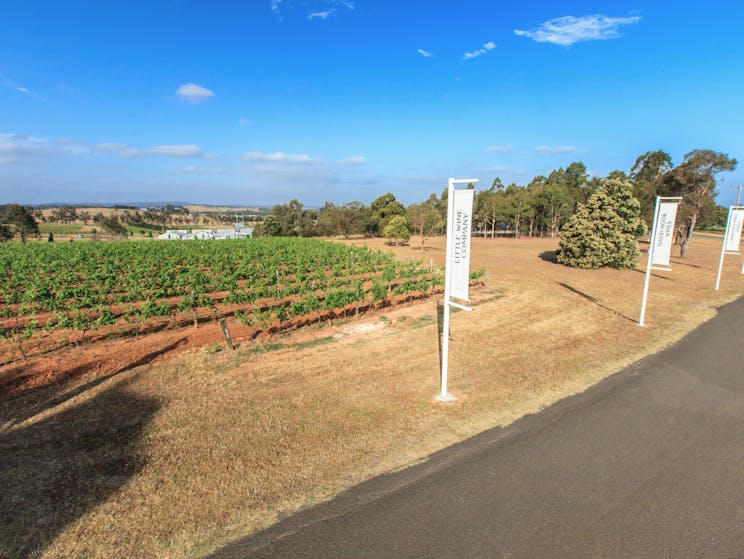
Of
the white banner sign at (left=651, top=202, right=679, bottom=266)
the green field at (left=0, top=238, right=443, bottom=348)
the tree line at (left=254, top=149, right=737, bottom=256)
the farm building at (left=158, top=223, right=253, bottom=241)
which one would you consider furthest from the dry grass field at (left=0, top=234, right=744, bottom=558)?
the farm building at (left=158, top=223, right=253, bottom=241)

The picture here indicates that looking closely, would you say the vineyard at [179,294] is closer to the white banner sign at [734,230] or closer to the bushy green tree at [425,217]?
the white banner sign at [734,230]

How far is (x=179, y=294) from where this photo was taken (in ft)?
56.0

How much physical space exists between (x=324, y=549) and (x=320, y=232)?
66748mm

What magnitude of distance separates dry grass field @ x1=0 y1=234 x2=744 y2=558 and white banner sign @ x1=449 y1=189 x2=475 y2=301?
2.37 meters

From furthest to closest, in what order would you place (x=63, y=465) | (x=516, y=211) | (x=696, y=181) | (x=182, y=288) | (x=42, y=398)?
(x=516, y=211)
(x=696, y=181)
(x=182, y=288)
(x=42, y=398)
(x=63, y=465)

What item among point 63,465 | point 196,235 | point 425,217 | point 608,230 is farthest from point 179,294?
point 196,235

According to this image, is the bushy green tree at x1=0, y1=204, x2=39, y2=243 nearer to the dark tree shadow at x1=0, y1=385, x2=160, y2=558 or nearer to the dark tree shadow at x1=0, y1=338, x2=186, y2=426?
the dark tree shadow at x1=0, y1=338, x2=186, y2=426

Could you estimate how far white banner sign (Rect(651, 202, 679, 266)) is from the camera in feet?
37.1

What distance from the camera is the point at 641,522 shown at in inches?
161

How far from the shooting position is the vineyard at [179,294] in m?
11.7

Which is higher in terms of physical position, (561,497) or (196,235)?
(561,497)

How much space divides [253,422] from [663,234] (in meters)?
13.4

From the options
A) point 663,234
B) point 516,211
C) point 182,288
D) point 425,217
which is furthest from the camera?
point 516,211

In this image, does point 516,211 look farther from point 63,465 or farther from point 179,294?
point 63,465
